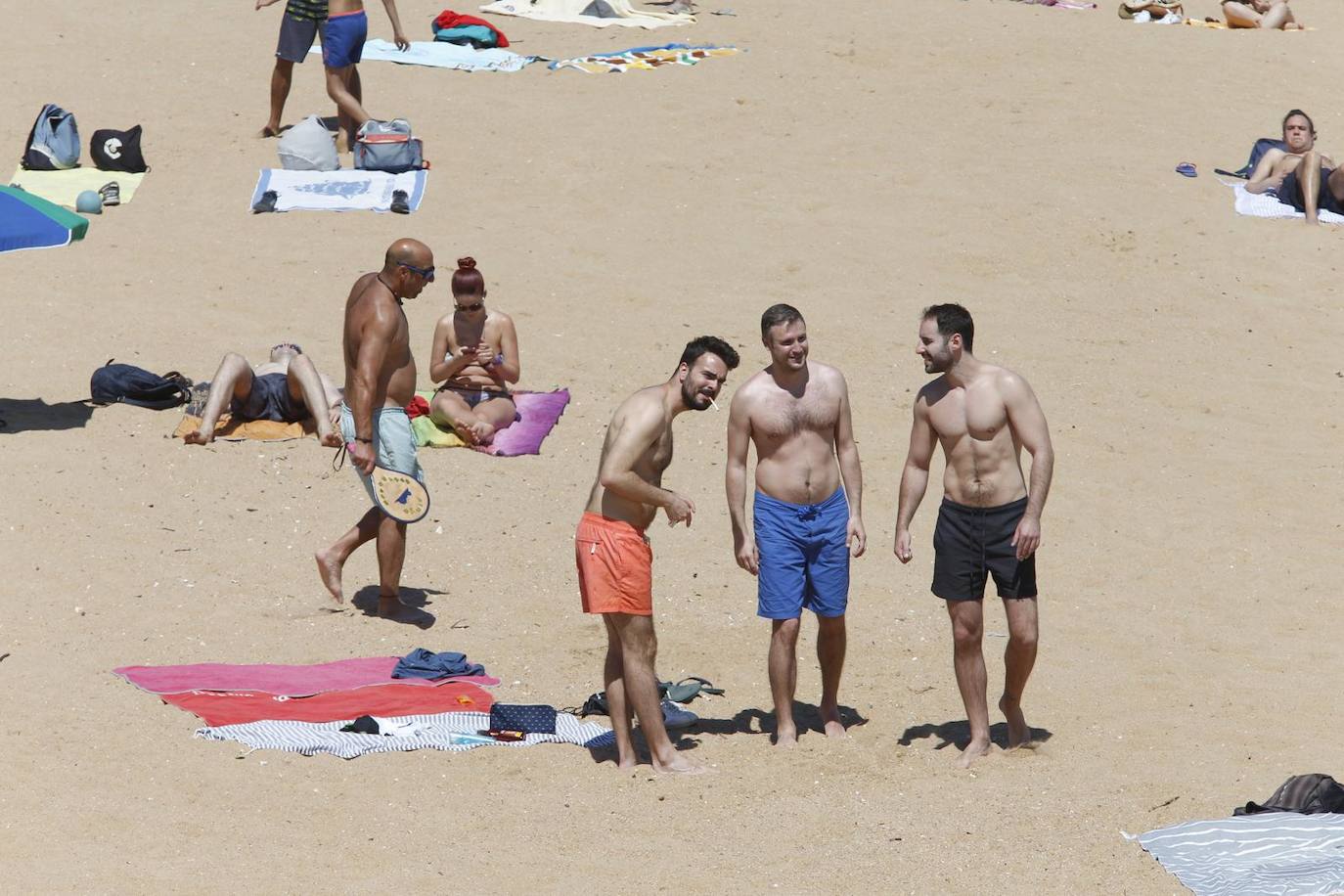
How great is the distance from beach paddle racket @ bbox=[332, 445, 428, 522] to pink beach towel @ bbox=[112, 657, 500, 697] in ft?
2.32

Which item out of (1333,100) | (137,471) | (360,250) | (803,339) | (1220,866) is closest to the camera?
(1220,866)

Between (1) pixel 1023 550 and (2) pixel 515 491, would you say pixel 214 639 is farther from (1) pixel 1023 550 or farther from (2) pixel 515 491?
(1) pixel 1023 550

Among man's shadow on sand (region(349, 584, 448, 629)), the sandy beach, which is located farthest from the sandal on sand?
man's shadow on sand (region(349, 584, 448, 629))

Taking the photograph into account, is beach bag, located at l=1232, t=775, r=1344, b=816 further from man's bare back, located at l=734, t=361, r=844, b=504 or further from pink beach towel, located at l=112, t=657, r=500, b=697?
pink beach towel, located at l=112, t=657, r=500, b=697

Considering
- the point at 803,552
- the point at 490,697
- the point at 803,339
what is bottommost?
the point at 490,697

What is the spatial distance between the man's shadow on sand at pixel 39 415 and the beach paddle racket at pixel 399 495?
2.91 m

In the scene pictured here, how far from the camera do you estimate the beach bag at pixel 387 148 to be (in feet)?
44.0

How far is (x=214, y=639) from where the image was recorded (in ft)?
25.0

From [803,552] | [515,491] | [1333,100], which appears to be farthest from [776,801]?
[1333,100]

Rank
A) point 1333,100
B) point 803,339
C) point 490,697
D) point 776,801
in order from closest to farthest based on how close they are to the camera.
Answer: point 776,801 → point 803,339 → point 490,697 → point 1333,100

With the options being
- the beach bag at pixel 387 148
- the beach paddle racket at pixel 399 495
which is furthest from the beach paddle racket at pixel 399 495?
the beach bag at pixel 387 148

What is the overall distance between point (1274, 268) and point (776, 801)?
27.4 feet

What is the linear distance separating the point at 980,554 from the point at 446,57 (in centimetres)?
1122

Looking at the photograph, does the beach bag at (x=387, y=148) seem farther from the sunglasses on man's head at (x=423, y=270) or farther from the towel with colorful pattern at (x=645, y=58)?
the sunglasses on man's head at (x=423, y=270)
